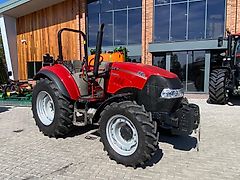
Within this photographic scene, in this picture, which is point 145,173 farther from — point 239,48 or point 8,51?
point 8,51

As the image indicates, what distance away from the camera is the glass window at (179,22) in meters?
13.3

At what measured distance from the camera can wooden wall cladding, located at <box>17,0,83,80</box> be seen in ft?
52.7

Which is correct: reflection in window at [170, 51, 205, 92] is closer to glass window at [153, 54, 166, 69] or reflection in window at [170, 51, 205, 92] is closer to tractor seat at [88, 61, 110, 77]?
glass window at [153, 54, 166, 69]

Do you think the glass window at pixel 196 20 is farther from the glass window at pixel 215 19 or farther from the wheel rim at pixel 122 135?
the wheel rim at pixel 122 135

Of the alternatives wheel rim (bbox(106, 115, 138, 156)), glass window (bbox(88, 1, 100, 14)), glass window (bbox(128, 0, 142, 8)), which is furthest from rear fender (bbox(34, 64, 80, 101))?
glass window (bbox(88, 1, 100, 14))

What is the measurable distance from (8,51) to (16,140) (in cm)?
1389

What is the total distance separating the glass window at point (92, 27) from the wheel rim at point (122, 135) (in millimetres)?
12395

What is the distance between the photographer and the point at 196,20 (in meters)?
13.1

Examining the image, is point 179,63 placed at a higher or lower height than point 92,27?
lower

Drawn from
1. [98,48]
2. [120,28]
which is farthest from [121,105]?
[120,28]

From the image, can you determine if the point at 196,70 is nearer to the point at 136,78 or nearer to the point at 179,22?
the point at 179,22

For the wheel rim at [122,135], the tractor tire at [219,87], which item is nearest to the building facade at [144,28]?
the tractor tire at [219,87]

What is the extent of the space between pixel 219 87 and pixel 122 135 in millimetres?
6455

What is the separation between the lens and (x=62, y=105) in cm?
506
